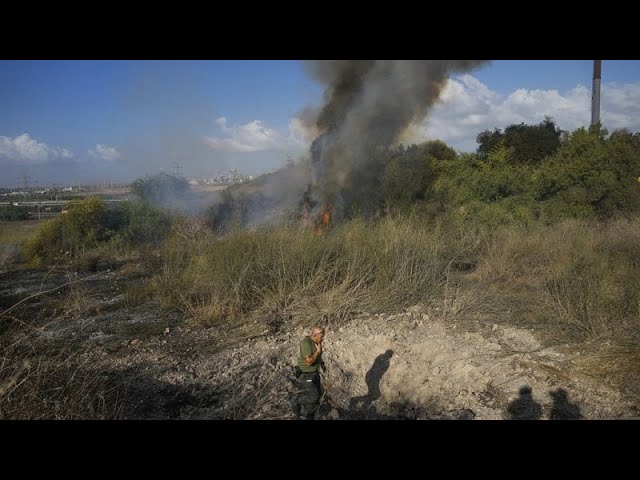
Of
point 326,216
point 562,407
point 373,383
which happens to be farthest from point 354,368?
point 326,216

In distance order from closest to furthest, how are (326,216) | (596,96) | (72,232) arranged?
(326,216) → (72,232) → (596,96)

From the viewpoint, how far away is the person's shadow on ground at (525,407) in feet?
14.2

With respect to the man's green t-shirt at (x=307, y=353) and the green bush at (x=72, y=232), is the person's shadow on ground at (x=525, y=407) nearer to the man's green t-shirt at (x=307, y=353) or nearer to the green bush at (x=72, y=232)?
the man's green t-shirt at (x=307, y=353)

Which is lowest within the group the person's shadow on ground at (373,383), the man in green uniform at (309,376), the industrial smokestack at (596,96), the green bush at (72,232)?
the person's shadow on ground at (373,383)

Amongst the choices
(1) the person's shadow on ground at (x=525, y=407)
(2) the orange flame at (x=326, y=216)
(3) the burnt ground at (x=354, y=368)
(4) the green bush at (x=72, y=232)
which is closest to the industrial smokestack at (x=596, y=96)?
(2) the orange flame at (x=326, y=216)

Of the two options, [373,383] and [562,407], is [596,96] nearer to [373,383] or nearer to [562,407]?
[562,407]

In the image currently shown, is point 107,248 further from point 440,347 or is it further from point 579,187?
point 579,187

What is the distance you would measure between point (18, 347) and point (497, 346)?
5.83m

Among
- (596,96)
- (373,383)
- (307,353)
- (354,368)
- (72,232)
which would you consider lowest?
(373,383)

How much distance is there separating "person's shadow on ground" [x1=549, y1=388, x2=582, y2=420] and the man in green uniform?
2284 mm

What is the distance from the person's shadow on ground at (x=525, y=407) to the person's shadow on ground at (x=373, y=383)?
1382 millimetres

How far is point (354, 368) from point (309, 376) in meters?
1.47

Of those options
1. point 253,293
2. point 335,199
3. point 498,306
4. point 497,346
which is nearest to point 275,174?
point 335,199

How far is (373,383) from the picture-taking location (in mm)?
5238
